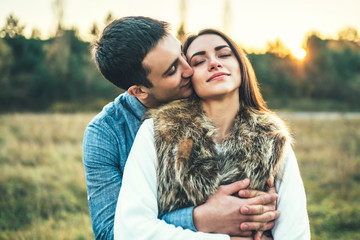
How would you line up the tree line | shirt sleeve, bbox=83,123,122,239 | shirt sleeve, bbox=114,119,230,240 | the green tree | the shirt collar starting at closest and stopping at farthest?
shirt sleeve, bbox=114,119,230,240 < shirt sleeve, bbox=83,123,122,239 < the shirt collar < the green tree < the tree line

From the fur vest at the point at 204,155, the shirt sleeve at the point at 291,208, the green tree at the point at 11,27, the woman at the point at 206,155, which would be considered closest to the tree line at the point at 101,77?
the green tree at the point at 11,27

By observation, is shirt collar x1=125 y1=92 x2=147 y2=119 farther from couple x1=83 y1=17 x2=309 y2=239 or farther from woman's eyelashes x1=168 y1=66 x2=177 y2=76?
woman's eyelashes x1=168 y1=66 x2=177 y2=76

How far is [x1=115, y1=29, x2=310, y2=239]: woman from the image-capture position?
158cm

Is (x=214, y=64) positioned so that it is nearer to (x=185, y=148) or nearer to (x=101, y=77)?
(x=185, y=148)

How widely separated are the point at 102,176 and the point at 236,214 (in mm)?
944

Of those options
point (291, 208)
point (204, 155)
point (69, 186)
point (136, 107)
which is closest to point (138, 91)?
point (136, 107)

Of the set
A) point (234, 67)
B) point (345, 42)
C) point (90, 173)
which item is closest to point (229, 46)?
point (234, 67)

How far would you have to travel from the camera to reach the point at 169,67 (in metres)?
2.08

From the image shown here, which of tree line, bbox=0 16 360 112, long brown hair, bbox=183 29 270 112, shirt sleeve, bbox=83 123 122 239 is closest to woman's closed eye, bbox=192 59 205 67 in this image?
long brown hair, bbox=183 29 270 112

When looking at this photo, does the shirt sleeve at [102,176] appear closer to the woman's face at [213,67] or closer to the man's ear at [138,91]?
the man's ear at [138,91]

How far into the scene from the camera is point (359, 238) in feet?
12.6

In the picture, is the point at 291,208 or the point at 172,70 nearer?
the point at 291,208

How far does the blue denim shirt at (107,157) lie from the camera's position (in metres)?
1.87

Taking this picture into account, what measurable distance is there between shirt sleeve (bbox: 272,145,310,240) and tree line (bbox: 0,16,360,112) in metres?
15.4
